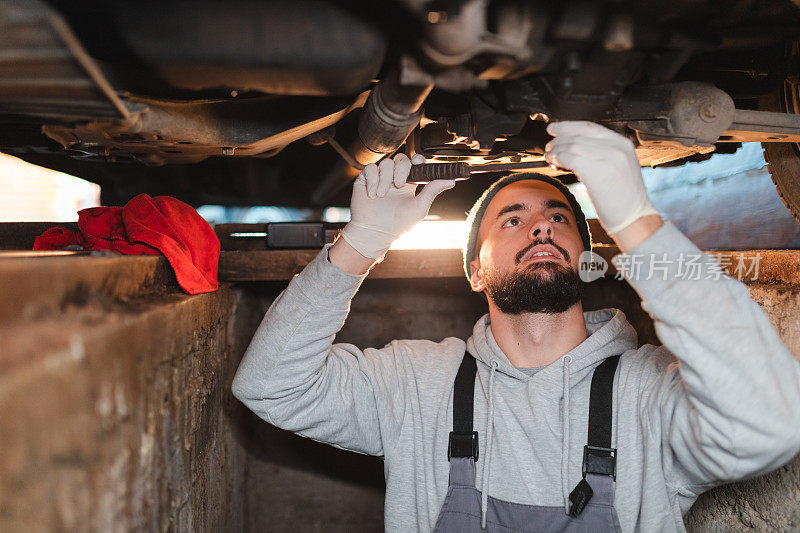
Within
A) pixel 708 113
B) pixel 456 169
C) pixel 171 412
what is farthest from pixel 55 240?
pixel 708 113

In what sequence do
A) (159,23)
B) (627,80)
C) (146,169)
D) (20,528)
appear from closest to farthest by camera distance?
(20,528) → (159,23) → (627,80) → (146,169)

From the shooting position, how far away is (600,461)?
1.08m

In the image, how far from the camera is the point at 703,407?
853mm

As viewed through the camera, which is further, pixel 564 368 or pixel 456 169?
pixel 564 368

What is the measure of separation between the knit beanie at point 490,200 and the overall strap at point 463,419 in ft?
1.29

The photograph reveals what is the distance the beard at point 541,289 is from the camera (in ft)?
4.17

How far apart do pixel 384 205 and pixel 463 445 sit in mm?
591

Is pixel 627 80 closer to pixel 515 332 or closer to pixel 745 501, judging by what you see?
pixel 515 332

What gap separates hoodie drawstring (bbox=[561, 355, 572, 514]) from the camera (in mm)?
1089

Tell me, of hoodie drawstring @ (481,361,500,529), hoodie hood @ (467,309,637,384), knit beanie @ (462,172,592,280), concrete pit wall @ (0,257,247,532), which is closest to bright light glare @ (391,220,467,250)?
knit beanie @ (462,172,592,280)

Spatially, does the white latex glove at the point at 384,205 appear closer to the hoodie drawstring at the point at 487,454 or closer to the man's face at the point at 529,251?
the man's face at the point at 529,251

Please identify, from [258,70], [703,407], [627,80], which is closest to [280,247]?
[258,70]

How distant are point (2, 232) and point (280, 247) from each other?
2.55 ft

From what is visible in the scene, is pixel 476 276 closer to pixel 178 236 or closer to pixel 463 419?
pixel 463 419
